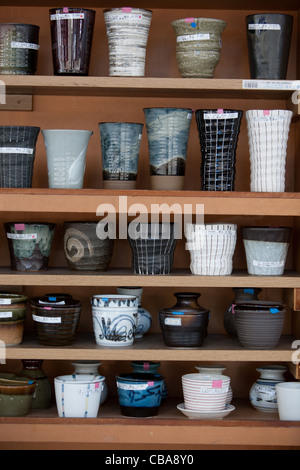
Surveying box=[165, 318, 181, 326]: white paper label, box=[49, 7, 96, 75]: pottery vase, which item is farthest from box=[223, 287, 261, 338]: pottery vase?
box=[49, 7, 96, 75]: pottery vase

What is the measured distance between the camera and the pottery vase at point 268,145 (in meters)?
2.82

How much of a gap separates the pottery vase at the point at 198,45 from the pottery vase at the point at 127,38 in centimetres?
13

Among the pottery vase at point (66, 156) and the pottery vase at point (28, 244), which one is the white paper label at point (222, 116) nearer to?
the pottery vase at point (66, 156)

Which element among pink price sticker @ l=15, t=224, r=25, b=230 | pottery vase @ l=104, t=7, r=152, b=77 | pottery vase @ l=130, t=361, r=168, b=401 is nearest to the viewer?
pottery vase @ l=104, t=7, r=152, b=77

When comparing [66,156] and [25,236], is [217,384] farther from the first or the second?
[66,156]

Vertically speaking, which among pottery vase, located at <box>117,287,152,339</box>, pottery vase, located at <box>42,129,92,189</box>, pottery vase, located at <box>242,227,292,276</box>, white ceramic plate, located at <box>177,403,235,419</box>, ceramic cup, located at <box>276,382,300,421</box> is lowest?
white ceramic plate, located at <box>177,403,235,419</box>

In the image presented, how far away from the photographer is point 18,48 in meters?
2.82

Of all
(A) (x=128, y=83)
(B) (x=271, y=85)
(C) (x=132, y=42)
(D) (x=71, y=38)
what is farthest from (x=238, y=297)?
(D) (x=71, y=38)

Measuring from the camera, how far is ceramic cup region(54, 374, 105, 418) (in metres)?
2.82

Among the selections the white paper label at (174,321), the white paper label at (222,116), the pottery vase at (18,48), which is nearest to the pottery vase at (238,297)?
the white paper label at (174,321)

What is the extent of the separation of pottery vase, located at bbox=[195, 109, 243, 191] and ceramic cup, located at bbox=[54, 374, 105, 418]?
2.71ft

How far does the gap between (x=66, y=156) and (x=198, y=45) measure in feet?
2.02

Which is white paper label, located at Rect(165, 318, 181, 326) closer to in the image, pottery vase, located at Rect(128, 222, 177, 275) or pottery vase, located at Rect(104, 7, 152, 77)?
pottery vase, located at Rect(128, 222, 177, 275)
